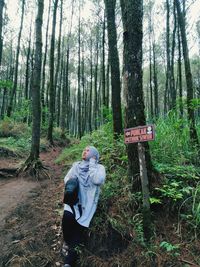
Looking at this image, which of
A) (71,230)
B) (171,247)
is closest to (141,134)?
(171,247)

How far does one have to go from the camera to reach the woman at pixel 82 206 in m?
3.50

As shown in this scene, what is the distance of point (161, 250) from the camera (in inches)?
126

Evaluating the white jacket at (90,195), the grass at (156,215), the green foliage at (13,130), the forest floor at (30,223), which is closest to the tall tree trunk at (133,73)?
the grass at (156,215)

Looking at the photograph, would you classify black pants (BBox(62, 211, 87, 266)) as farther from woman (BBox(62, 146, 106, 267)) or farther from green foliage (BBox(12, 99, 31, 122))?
green foliage (BBox(12, 99, 31, 122))

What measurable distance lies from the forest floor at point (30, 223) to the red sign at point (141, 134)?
1929 millimetres

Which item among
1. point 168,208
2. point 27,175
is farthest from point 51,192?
point 168,208

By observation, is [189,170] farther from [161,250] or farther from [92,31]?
[92,31]

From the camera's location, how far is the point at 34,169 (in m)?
7.24

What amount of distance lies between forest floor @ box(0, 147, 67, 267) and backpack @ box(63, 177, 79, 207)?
733 mm

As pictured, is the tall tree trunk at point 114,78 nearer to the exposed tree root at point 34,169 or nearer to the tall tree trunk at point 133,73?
the exposed tree root at point 34,169

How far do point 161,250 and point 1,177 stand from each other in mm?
5457

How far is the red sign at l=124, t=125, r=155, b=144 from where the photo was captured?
3213mm

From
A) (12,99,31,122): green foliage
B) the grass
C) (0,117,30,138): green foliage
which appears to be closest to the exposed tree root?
the grass

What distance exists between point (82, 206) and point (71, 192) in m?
0.35
